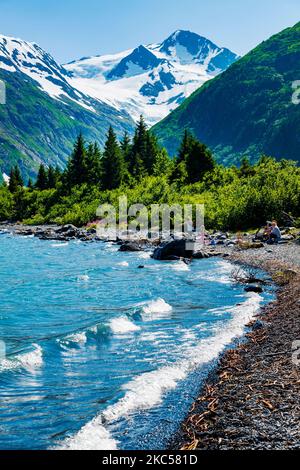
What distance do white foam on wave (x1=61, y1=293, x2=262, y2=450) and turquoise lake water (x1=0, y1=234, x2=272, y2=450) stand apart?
22 mm

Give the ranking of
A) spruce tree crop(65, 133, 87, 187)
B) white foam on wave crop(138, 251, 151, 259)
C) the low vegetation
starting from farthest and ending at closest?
spruce tree crop(65, 133, 87, 187) → the low vegetation → white foam on wave crop(138, 251, 151, 259)

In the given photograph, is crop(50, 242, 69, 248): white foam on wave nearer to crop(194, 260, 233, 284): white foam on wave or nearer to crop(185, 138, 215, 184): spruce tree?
crop(194, 260, 233, 284): white foam on wave

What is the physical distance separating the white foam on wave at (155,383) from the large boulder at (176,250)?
57.1ft

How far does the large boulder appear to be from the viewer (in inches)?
1287

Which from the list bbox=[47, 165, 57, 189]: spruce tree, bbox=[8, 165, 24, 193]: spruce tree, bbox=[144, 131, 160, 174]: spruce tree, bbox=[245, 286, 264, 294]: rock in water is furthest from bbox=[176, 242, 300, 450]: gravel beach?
bbox=[8, 165, 24, 193]: spruce tree

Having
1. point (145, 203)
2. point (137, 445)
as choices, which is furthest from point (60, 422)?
point (145, 203)

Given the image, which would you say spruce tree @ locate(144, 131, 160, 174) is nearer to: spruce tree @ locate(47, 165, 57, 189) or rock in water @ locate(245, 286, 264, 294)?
spruce tree @ locate(47, 165, 57, 189)

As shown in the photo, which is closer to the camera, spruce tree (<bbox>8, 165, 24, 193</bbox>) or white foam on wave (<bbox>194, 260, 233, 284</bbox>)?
white foam on wave (<bbox>194, 260, 233, 284</bbox>)

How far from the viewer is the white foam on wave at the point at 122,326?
1524cm

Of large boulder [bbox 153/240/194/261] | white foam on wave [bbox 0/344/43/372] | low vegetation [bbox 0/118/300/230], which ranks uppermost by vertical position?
low vegetation [bbox 0/118/300/230]

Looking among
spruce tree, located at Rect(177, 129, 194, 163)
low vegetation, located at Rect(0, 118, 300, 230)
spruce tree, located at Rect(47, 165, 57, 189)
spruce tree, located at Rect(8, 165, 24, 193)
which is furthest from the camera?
spruce tree, located at Rect(8, 165, 24, 193)

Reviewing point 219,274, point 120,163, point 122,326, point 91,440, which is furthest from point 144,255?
point 120,163

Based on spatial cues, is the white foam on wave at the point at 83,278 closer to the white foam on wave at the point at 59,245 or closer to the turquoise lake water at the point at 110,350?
the turquoise lake water at the point at 110,350

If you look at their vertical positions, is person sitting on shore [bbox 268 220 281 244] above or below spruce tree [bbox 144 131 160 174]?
below
